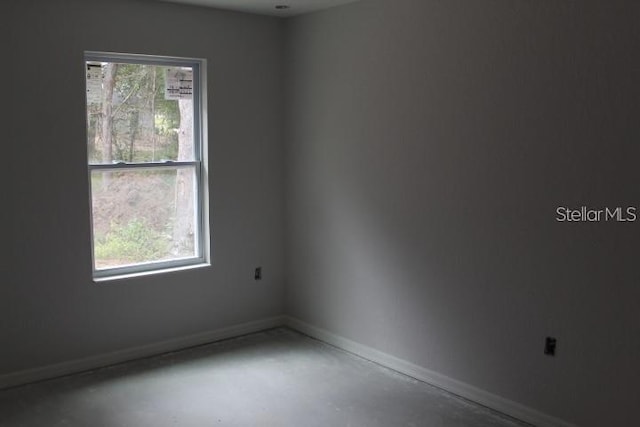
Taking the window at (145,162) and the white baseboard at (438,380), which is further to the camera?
the window at (145,162)

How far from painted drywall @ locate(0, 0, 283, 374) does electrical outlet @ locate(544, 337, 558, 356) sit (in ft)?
7.75

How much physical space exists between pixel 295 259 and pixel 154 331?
122cm

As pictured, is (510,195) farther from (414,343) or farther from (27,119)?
(27,119)

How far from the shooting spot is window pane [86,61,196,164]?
4.13 metres

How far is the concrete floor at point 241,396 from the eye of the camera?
11.2ft

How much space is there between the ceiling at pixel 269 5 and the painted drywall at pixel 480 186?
0.38 ft

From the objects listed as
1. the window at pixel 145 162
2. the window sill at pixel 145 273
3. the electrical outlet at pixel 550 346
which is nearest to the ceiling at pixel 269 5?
the window at pixel 145 162

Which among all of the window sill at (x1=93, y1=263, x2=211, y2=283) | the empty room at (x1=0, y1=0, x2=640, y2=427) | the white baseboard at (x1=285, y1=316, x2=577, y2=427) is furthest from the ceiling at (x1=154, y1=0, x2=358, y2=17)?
the white baseboard at (x1=285, y1=316, x2=577, y2=427)

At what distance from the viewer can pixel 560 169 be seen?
3.14 metres

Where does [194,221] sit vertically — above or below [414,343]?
above

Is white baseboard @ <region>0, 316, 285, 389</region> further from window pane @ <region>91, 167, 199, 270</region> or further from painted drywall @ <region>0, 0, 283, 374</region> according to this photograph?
window pane @ <region>91, 167, 199, 270</region>

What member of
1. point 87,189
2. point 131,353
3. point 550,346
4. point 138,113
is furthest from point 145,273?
point 550,346

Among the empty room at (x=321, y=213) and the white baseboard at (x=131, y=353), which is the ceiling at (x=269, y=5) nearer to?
the empty room at (x=321, y=213)

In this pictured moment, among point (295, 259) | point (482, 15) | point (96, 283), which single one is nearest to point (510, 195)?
point (482, 15)
